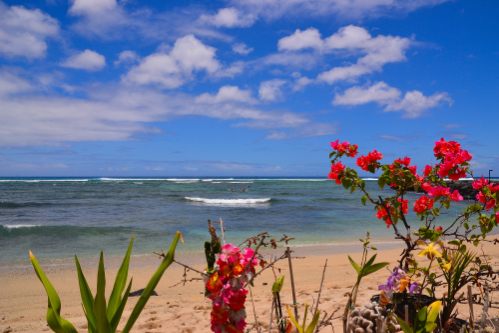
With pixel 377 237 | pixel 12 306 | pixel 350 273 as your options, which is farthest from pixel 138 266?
pixel 377 237

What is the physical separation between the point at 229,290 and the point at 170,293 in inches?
153

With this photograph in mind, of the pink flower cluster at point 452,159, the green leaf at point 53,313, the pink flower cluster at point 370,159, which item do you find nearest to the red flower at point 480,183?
the pink flower cluster at point 452,159

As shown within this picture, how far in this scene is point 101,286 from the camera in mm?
1287

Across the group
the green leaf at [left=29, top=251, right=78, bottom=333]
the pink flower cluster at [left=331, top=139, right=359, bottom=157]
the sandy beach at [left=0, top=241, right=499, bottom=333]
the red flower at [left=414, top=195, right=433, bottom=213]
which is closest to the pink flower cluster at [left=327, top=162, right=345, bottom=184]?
the pink flower cluster at [left=331, top=139, right=359, bottom=157]

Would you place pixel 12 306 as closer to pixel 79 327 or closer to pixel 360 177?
pixel 79 327

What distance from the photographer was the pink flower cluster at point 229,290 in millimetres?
871

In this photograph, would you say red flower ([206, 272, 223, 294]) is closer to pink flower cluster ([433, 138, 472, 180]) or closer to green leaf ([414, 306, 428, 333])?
green leaf ([414, 306, 428, 333])

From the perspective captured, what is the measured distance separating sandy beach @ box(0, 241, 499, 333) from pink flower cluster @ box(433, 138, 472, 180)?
1250mm

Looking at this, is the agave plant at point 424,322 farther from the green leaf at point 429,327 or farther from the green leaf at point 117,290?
the green leaf at point 117,290

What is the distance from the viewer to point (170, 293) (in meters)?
4.35

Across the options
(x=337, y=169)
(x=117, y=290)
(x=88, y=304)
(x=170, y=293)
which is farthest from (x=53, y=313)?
(x=170, y=293)

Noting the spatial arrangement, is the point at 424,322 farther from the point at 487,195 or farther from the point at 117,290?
the point at 487,195

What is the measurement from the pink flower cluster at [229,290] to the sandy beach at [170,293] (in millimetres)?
1383

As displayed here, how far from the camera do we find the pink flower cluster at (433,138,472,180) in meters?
2.23
